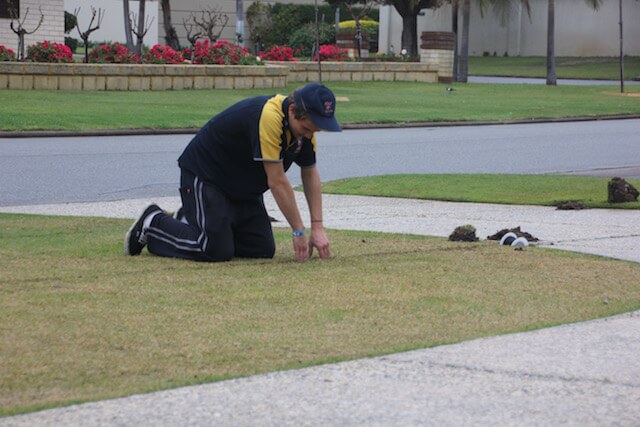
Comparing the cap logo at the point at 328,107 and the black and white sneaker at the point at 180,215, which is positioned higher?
the cap logo at the point at 328,107

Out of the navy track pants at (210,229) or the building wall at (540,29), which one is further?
the building wall at (540,29)

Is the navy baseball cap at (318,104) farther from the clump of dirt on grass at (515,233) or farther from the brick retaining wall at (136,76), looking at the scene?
the brick retaining wall at (136,76)

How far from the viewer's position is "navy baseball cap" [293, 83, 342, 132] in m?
6.63

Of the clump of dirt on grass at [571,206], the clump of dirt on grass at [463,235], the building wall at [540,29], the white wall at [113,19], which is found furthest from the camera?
the white wall at [113,19]

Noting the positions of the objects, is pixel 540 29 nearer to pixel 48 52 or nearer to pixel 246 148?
pixel 48 52

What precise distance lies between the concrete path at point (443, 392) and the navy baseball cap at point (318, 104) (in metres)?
1.85

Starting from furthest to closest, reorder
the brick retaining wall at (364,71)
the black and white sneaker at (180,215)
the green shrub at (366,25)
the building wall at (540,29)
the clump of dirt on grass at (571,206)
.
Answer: the green shrub at (366,25) < the building wall at (540,29) < the brick retaining wall at (364,71) < the clump of dirt on grass at (571,206) < the black and white sneaker at (180,215)

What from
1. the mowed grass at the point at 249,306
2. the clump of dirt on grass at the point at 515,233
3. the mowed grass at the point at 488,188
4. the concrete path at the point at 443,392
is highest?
the mowed grass at the point at 488,188

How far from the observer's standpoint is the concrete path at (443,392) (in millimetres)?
4141

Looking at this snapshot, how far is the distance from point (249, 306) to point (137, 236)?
1.90 meters

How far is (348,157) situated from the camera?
639 inches

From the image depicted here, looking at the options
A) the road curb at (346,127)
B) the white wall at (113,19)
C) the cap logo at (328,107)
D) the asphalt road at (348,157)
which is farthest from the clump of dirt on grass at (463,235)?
the white wall at (113,19)

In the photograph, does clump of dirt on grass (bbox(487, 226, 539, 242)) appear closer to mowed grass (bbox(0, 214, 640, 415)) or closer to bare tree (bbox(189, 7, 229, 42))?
mowed grass (bbox(0, 214, 640, 415))

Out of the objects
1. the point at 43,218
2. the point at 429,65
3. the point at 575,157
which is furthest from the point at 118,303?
the point at 429,65
